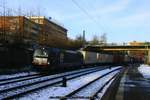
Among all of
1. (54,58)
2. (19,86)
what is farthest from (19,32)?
(19,86)

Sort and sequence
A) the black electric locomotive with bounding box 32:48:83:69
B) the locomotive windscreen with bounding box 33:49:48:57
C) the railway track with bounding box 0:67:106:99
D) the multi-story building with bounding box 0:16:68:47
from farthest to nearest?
the multi-story building with bounding box 0:16:68:47
the locomotive windscreen with bounding box 33:49:48:57
the black electric locomotive with bounding box 32:48:83:69
the railway track with bounding box 0:67:106:99

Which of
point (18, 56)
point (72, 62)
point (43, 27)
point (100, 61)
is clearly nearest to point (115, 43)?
point (100, 61)

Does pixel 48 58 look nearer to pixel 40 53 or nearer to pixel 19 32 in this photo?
pixel 40 53

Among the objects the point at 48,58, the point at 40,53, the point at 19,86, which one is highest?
the point at 40,53

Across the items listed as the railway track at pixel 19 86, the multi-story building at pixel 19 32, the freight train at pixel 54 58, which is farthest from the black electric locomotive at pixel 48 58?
the railway track at pixel 19 86

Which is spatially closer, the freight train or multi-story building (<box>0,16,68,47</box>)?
the freight train

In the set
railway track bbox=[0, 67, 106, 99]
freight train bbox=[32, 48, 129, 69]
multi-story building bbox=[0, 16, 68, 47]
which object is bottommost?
railway track bbox=[0, 67, 106, 99]

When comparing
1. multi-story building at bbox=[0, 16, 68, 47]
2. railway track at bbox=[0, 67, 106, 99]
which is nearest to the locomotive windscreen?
multi-story building at bbox=[0, 16, 68, 47]

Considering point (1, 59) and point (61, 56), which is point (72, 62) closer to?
point (61, 56)

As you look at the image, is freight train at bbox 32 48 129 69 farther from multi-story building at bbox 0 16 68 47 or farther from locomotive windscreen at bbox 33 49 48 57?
multi-story building at bbox 0 16 68 47

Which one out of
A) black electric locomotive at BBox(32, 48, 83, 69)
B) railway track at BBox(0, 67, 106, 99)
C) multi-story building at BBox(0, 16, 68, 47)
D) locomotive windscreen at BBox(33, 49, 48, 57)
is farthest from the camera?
multi-story building at BBox(0, 16, 68, 47)

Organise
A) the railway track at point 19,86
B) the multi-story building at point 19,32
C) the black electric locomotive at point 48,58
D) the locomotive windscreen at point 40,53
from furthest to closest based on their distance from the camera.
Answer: the multi-story building at point 19,32
the locomotive windscreen at point 40,53
the black electric locomotive at point 48,58
the railway track at point 19,86

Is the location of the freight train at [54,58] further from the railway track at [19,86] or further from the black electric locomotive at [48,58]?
the railway track at [19,86]

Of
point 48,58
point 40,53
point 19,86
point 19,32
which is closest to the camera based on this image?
point 19,86
